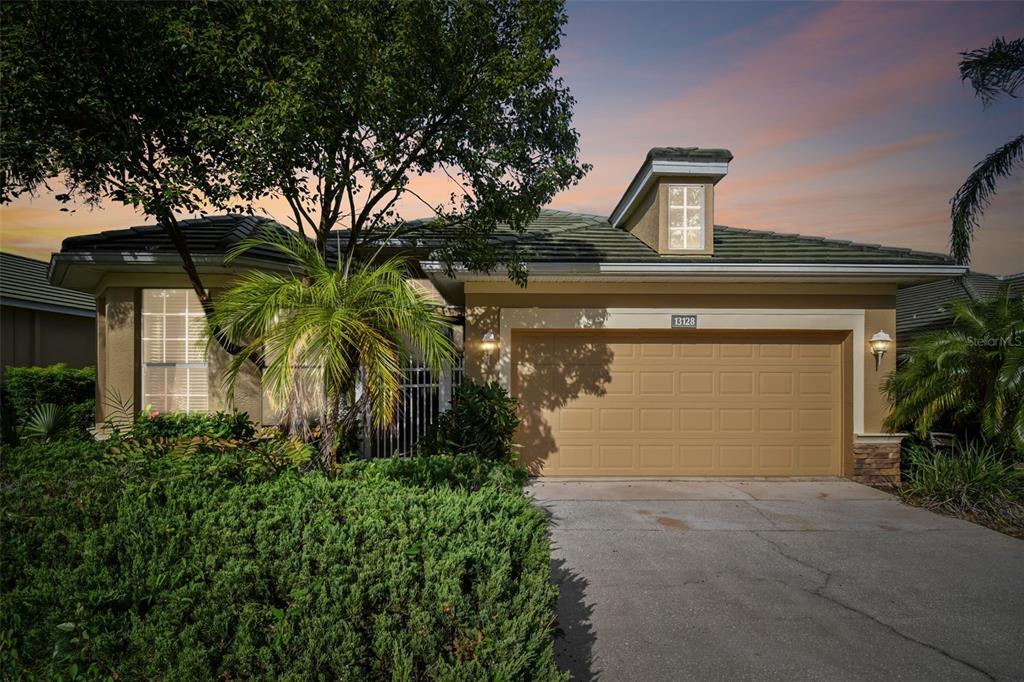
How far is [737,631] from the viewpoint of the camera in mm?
4012

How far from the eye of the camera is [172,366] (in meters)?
8.83

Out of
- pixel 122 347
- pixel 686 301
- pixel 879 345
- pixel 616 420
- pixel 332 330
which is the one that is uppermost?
pixel 686 301

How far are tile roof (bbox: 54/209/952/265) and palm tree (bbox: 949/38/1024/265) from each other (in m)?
2.74

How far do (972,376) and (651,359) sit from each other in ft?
14.8

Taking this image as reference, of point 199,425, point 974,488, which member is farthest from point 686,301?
point 199,425

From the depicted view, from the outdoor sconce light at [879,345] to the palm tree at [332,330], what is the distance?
7.67m

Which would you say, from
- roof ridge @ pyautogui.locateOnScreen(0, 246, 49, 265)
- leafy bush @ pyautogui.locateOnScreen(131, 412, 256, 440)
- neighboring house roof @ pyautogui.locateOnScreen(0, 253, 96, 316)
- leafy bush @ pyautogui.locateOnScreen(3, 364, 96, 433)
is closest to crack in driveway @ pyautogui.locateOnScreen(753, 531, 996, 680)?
leafy bush @ pyautogui.locateOnScreen(131, 412, 256, 440)

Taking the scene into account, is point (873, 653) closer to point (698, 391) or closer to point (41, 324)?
point (698, 391)

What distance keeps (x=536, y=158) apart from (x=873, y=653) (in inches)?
240

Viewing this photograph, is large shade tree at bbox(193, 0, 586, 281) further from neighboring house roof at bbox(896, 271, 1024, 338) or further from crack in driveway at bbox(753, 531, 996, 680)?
neighboring house roof at bbox(896, 271, 1024, 338)

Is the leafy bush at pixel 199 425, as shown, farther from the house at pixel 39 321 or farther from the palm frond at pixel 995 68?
the palm frond at pixel 995 68

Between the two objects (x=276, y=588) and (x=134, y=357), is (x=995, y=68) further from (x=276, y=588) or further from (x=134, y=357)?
(x=134, y=357)

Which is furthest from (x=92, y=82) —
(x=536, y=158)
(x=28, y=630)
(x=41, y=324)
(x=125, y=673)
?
(x=41, y=324)

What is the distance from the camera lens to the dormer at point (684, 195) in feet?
30.1
